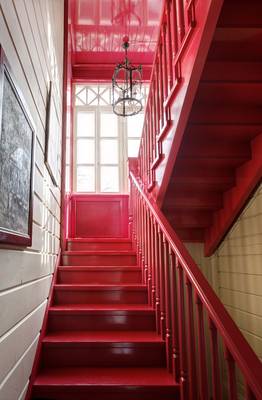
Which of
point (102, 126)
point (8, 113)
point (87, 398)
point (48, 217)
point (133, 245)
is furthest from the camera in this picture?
point (102, 126)

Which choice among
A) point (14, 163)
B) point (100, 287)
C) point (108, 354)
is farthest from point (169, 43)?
point (108, 354)

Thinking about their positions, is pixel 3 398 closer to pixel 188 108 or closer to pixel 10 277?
pixel 10 277

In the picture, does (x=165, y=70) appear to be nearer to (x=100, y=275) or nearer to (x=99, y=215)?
(x=100, y=275)

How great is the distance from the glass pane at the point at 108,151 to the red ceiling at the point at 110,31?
1045 millimetres

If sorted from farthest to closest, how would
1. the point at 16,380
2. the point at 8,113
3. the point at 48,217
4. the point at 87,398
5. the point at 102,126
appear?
the point at 102,126 → the point at 48,217 → the point at 87,398 → the point at 16,380 → the point at 8,113

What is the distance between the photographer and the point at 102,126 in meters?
5.36

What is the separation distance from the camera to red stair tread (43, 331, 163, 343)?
2.20 metres

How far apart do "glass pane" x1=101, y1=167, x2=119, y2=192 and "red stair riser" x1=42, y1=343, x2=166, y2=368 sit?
3.21 metres

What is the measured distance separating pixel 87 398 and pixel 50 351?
1.36 ft

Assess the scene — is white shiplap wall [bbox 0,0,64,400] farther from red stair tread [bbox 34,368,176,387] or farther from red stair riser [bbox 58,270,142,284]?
red stair riser [bbox 58,270,142,284]

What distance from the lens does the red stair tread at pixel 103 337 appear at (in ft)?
7.21

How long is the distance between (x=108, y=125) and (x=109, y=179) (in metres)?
0.89

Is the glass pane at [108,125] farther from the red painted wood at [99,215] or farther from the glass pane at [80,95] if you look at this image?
the red painted wood at [99,215]

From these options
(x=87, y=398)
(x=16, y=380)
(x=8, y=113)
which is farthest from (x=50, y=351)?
(x=8, y=113)
